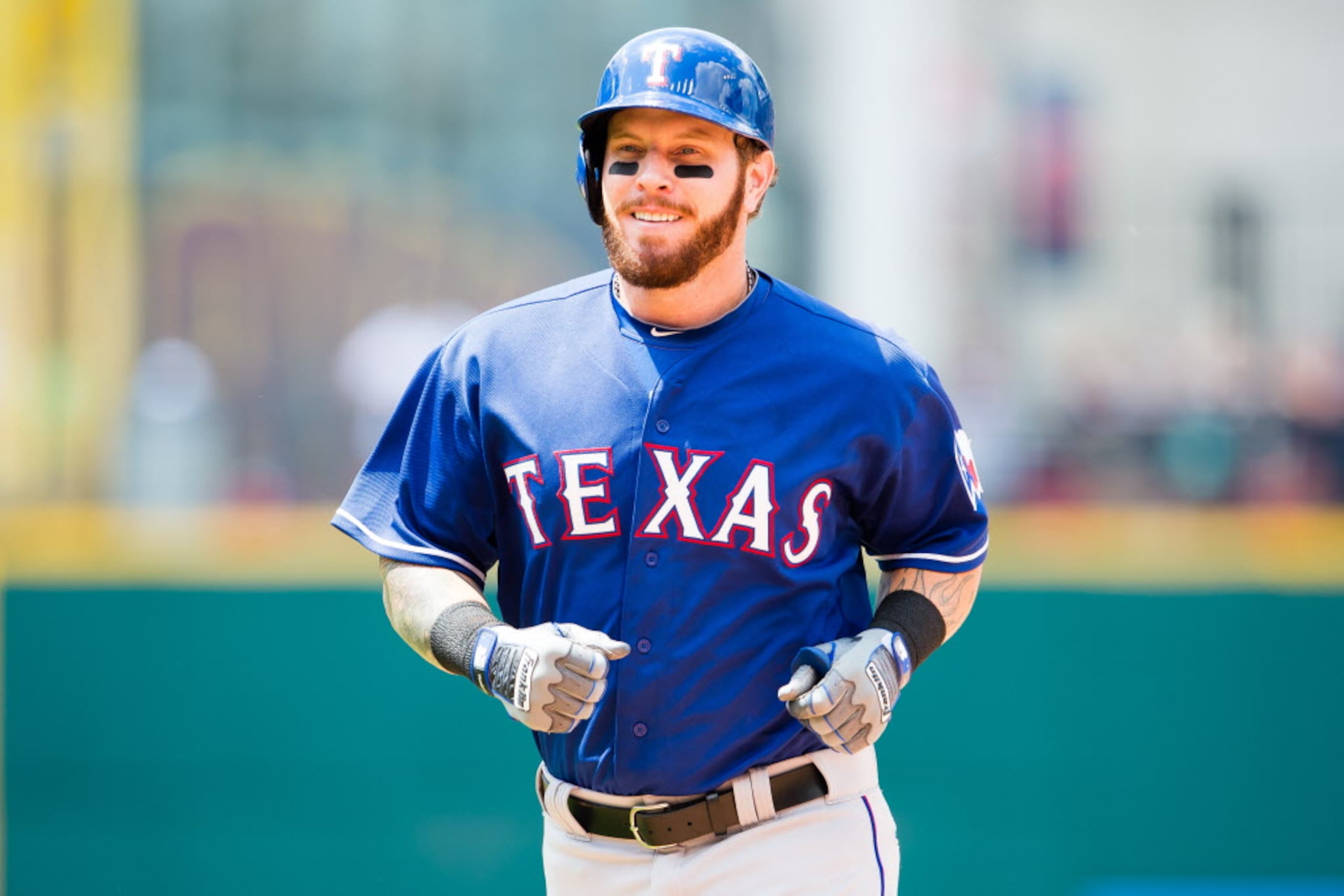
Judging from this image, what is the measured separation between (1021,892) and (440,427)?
308cm

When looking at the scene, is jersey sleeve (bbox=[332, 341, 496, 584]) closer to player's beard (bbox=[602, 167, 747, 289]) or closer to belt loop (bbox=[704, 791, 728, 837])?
player's beard (bbox=[602, 167, 747, 289])

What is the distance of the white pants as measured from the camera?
2.62 m

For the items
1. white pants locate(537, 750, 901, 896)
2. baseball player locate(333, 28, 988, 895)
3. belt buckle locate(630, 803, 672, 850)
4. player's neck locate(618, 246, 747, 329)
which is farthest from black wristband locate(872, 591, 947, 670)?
player's neck locate(618, 246, 747, 329)

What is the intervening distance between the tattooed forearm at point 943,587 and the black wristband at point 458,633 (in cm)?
68

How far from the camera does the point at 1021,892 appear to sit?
5.09 m

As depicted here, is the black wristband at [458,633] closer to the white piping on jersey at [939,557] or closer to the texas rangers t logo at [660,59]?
the white piping on jersey at [939,557]

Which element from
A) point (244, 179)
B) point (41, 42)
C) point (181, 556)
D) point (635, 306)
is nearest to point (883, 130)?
point (244, 179)

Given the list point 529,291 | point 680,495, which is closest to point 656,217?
point 680,495

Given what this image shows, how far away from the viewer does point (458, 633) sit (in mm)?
2600

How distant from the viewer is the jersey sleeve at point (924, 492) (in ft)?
8.84

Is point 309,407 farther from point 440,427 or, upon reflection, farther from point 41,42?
point 440,427

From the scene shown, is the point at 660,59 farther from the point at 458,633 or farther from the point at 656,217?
the point at 458,633

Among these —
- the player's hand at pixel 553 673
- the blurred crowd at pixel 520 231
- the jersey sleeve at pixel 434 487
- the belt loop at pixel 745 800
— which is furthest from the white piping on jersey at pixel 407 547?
the blurred crowd at pixel 520 231

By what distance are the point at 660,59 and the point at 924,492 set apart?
2.70 feet
